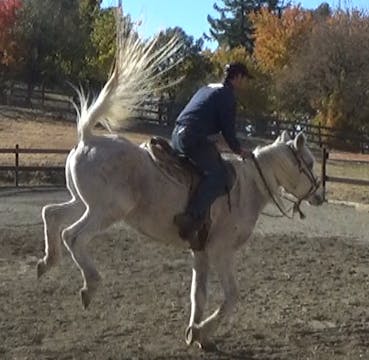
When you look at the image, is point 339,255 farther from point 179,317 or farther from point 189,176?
point 189,176

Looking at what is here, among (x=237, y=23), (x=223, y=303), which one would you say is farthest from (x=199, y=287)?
(x=237, y=23)

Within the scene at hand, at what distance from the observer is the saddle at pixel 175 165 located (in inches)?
296

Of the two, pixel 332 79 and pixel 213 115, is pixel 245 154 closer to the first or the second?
pixel 213 115

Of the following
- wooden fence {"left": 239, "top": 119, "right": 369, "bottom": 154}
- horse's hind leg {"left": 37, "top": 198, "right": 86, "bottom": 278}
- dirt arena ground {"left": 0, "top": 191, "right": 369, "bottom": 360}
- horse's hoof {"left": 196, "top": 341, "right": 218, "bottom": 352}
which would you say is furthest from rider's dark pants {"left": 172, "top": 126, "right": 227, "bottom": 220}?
wooden fence {"left": 239, "top": 119, "right": 369, "bottom": 154}

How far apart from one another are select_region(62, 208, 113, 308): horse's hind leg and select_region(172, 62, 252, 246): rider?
0.73 metres

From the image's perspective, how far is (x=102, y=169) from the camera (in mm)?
7184

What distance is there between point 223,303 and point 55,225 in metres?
1.52

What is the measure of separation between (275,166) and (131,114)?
142 cm

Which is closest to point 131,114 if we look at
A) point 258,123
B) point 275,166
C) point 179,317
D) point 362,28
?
point 275,166

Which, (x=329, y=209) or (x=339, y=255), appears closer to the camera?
(x=339, y=255)

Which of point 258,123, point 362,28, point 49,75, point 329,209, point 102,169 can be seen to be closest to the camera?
point 102,169

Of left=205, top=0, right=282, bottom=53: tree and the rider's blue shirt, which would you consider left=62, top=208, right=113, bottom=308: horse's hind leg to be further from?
left=205, top=0, right=282, bottom=53: tree

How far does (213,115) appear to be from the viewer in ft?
24.9

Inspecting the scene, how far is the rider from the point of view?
7.49 m
